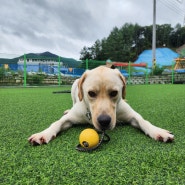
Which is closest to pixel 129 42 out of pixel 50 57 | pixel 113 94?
pixel 50 57

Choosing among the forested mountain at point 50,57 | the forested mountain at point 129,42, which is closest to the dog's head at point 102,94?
the forested mountain at point 50,57

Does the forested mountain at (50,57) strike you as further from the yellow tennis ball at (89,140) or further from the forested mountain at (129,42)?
the forested mountain at (129,42)

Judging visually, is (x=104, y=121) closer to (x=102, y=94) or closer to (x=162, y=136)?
(x=102, y=94)

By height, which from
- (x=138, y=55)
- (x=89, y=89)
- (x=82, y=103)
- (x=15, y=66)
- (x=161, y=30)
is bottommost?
(x=82, y=103)

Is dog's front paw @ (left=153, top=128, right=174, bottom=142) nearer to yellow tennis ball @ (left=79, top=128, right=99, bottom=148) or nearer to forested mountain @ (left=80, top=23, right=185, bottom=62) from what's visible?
yellow tennis ball @ (left=79, top=128, right=99, bottom=148)

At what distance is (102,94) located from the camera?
203cm

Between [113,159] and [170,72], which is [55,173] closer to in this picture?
[113,159]

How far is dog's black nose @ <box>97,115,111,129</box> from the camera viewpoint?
179cm

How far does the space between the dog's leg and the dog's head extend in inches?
6.7

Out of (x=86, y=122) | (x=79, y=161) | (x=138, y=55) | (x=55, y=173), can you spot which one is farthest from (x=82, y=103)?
(x=138, y=55)

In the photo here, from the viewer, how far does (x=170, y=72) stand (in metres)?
20.2

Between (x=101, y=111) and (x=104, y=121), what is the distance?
4.0 inches

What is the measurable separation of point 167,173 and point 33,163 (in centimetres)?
77

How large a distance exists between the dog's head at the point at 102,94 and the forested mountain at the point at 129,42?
139 ft
